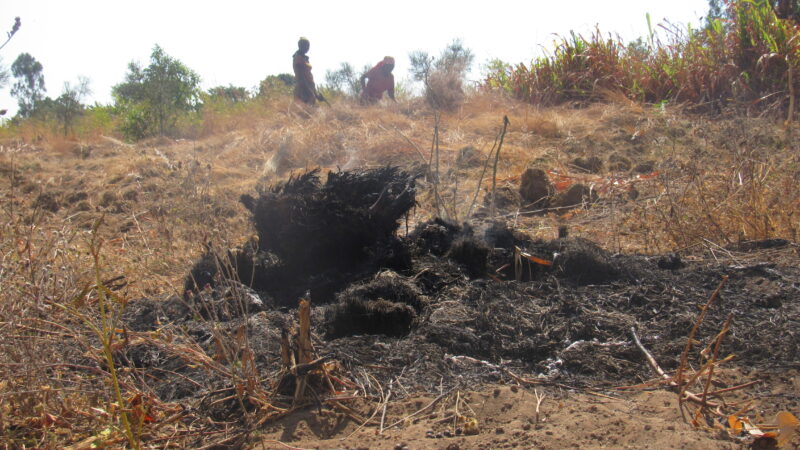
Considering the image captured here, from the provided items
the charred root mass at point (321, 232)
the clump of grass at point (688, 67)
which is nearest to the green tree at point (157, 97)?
the clump of grass at point (688, 67)

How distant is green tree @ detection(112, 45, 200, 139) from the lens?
1153cm

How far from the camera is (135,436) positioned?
207 centimetres

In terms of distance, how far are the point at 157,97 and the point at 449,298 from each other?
10036 mm

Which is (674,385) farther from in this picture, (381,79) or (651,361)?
(381,79)

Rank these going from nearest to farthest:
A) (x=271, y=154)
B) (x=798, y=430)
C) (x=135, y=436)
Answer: (x=798, y=430) → (x=135, y=436) → (x=271, y=154)

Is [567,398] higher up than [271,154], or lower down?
lower down

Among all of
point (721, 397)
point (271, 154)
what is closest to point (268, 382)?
point (721, 397)

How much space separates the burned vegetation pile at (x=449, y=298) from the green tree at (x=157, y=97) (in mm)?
8162

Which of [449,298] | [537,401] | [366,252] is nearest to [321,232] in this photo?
[366,252]

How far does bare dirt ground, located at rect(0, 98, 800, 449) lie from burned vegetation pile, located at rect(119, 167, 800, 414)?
0.04ft

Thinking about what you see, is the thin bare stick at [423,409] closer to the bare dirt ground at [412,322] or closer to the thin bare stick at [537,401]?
the bare dirt ground at [412,322]

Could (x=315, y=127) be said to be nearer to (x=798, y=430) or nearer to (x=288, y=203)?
(x=288, y=203)

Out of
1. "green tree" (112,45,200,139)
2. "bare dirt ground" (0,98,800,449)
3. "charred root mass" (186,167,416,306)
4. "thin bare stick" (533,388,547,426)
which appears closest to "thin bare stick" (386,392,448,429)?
"bare dirt ground" (0,98,800,449)

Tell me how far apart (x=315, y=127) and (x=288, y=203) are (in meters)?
5.83
